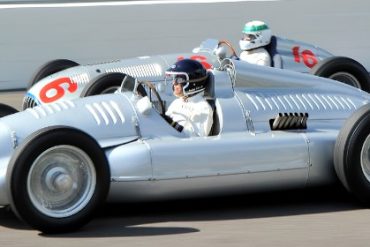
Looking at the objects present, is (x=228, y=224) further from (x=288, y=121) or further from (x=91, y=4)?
(x=91, y=4)

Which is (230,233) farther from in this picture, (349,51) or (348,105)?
(349,51)

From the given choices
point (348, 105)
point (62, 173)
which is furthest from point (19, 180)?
point (348, 105)

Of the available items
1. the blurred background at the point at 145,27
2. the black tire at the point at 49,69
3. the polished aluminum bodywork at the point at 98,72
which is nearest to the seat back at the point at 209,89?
the polished aluminum bodywork at the point at 98,72

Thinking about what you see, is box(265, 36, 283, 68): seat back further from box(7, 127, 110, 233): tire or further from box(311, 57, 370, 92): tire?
box(7, 127, 110, 233): tire

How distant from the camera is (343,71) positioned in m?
10.6

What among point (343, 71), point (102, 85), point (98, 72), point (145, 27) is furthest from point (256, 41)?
point (145, 27)

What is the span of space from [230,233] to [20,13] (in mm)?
9058

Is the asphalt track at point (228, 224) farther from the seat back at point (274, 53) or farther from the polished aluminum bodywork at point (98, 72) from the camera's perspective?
the seat back at point (274, 53)

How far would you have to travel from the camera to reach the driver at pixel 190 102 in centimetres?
701

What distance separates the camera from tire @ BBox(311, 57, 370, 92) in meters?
10.4

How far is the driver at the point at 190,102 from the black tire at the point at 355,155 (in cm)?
96

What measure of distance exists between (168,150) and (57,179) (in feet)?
2.65

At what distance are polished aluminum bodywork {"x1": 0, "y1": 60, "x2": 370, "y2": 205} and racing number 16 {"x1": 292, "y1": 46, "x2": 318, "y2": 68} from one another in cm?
407

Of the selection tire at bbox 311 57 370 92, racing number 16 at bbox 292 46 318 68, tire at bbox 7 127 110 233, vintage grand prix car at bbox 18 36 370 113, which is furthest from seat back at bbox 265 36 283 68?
tire at bbox 7 127 110 233
